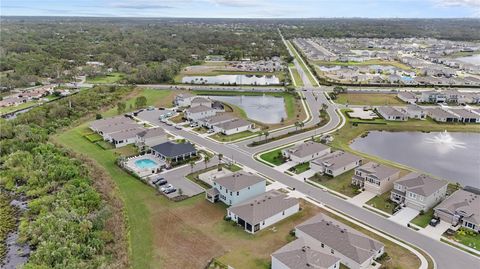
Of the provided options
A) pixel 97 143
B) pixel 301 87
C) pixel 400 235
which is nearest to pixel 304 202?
pixel 400 235

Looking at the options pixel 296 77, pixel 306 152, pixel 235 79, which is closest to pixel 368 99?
pixel 296 77

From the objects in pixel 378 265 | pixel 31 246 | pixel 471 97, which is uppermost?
pixel 471 97

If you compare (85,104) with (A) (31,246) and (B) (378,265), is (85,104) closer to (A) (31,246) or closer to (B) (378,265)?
(A) (31,246)

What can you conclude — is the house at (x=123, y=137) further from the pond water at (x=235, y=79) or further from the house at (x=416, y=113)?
the house at (x=416, y=113)

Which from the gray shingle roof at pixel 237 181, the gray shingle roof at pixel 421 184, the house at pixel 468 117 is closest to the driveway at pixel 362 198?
the gray shingle roof at pixel 421 184

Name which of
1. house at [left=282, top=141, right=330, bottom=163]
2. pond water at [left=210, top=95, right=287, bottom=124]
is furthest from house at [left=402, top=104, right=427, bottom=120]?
house at [left=282, top=141, right=330, bottom=163]

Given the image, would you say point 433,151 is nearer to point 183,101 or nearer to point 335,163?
point 335,163
